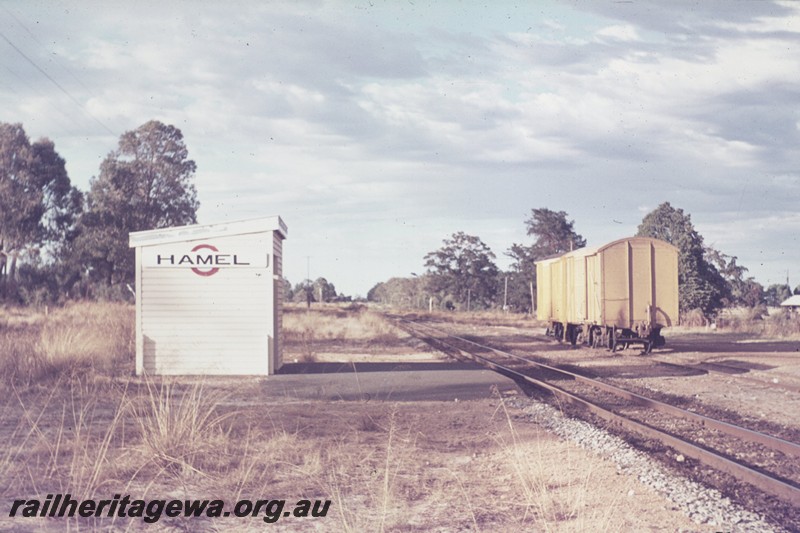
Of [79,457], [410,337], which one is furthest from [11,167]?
[79,457]

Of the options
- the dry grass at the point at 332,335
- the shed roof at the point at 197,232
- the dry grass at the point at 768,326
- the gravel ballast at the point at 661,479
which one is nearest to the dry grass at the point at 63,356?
the shed roof at the point at 197,232

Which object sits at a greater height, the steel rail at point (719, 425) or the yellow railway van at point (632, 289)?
the yellow railway van at point (632, 289)

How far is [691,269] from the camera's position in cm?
4406

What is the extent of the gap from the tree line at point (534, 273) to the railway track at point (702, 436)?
1180 inches

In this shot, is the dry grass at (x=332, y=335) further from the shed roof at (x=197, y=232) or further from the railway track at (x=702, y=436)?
the railway track at (x=702, y=436)

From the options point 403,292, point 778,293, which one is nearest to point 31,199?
point 403,292

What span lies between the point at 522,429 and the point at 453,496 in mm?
3860

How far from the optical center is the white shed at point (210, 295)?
641 inches

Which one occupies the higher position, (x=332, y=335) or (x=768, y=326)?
(x=768, y=326)

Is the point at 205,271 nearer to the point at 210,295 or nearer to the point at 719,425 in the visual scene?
the point at 210,295

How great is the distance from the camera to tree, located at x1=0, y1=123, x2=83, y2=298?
4659 cm

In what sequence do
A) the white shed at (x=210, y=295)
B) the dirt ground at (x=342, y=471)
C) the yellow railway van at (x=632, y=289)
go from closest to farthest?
the dirt ground at (x=342, y=471) → the white shed at (x=210, y=295) → the yellow railway van at (x=632, y=289)

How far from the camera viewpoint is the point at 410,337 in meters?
34.2

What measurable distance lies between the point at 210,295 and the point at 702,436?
10.3m
